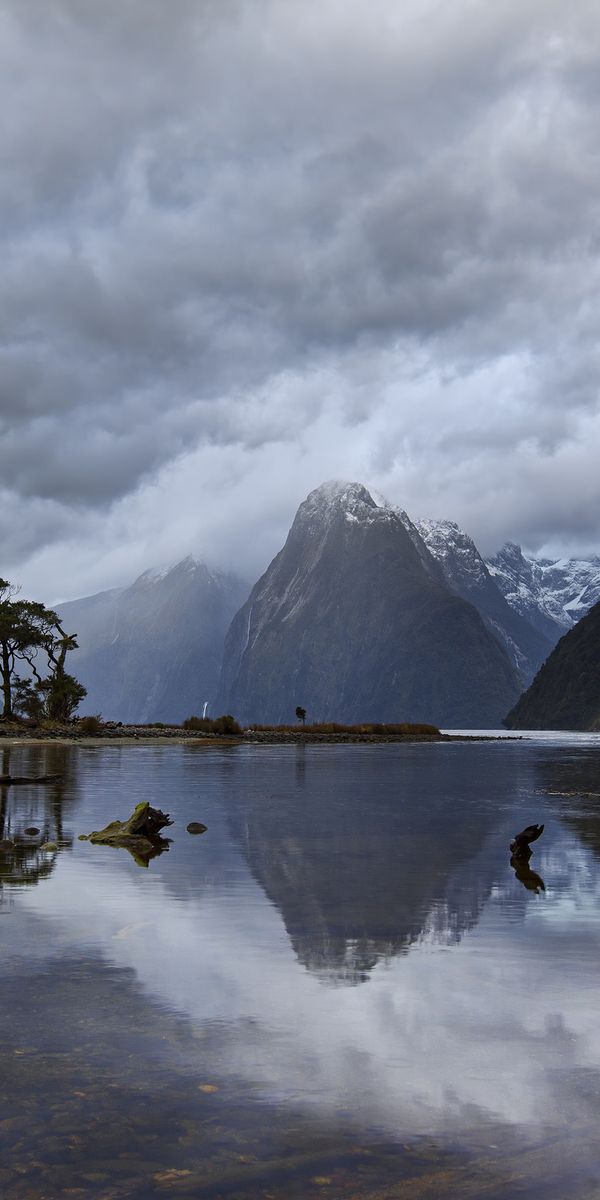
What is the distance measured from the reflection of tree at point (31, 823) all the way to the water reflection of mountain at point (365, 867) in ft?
13.9

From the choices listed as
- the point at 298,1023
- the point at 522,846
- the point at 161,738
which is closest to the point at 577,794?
the point at 522,846

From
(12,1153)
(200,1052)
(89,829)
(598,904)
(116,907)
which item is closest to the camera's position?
(12,1153)

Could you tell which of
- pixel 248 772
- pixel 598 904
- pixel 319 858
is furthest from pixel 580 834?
pixel 248 772

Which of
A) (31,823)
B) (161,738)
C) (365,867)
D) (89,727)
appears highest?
(89,727)

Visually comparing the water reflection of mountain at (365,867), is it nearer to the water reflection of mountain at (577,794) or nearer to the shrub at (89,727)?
the water reflection of mountain at (577,794)

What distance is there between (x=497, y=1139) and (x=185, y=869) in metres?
13.4

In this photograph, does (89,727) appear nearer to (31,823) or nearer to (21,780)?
(21,780)

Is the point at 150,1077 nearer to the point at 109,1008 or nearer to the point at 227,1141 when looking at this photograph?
the point at 227,1141

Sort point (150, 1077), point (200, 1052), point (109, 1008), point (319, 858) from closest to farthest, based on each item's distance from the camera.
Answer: point (150, 1077) < point (200, 1052) < point (109, 1008) < point (319, 858)

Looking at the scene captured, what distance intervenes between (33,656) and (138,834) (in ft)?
260

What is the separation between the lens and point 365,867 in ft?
66.2

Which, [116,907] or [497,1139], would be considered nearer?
[497,1139]

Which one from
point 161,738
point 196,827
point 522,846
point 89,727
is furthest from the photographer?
point 161,738

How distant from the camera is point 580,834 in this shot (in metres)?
27.0
